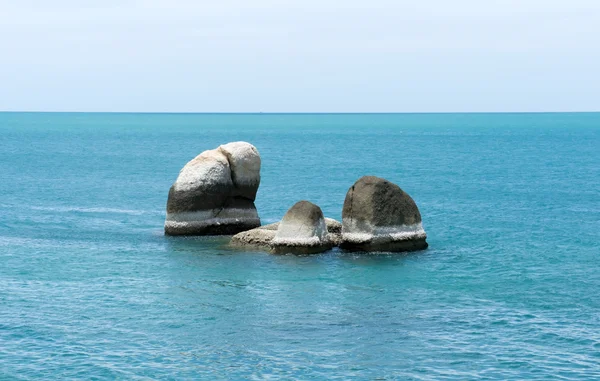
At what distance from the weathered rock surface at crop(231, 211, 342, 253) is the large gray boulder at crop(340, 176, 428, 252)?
3.19ft

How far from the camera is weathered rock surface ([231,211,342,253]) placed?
4419 centimetres

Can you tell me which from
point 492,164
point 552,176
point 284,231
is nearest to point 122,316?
point 284,231

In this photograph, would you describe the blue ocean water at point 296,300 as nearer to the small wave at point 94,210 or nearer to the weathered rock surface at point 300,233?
the small wave at point 94,210

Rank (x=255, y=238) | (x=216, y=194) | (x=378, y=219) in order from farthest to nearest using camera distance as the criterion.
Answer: (x=216, y=194)
(x=255, y=238)
(x=378, y=219)

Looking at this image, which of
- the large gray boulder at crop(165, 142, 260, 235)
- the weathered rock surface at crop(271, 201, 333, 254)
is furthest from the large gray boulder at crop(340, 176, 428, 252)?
the large gray boulder at crop(165, 142, 260, 235)

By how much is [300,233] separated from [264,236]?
3191 millimetres

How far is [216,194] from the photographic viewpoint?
4800 centimetres

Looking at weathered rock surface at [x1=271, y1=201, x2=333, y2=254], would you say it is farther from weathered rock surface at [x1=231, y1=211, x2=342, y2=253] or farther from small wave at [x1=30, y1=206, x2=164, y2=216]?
small wave at [x1=30, y1=206, x2=164, y2=216]

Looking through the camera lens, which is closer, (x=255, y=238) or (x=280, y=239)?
(x=280, y=239)

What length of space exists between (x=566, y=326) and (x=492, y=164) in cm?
8443

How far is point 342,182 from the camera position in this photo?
85.6 metres

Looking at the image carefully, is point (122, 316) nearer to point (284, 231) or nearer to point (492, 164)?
point (284, 231)

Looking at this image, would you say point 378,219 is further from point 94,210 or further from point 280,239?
point 94,210

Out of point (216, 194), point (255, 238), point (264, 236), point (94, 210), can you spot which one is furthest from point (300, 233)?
point (94, 210)
